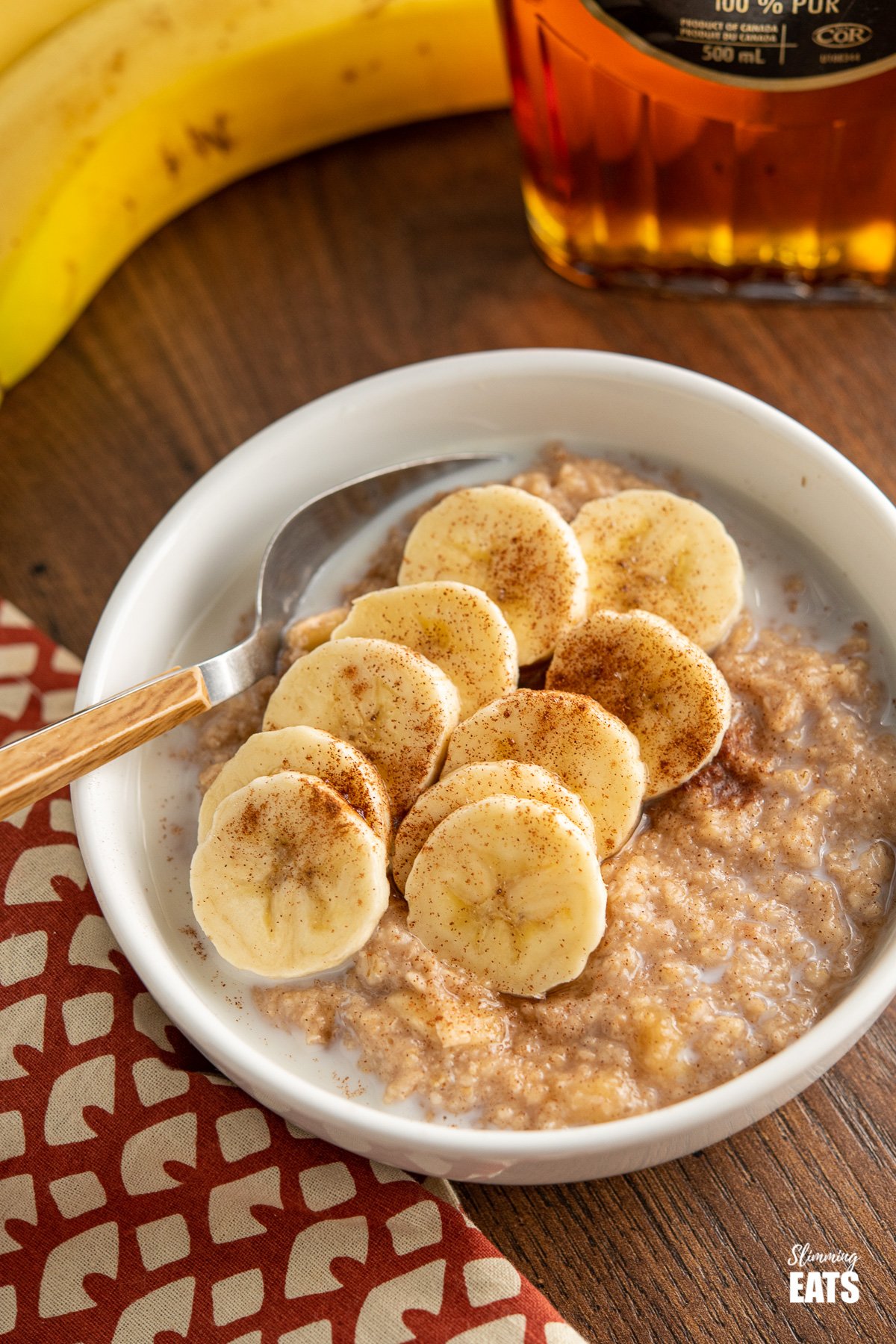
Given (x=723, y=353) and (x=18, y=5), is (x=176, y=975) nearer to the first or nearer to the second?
(x=723, y=353)

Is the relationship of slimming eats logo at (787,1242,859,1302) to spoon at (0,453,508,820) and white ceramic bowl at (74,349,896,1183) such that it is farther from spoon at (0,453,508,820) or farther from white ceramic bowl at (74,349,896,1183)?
spoon at (0,453,508,820)

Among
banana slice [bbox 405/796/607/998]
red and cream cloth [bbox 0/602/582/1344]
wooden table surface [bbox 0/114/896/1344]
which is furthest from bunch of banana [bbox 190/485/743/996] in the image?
wooden table surface [bbox 0/114/896/1344]

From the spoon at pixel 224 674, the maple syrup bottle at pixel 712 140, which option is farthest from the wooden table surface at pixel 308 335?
the spoon at pixel 224 674

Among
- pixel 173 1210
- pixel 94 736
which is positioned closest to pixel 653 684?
pixel 94 736

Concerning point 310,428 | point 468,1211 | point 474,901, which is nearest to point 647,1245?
point 468,1211

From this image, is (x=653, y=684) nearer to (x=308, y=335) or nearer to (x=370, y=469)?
(x=370, y=469)

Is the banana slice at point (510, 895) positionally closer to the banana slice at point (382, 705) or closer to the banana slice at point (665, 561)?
the banana slice at point (382, 705)
